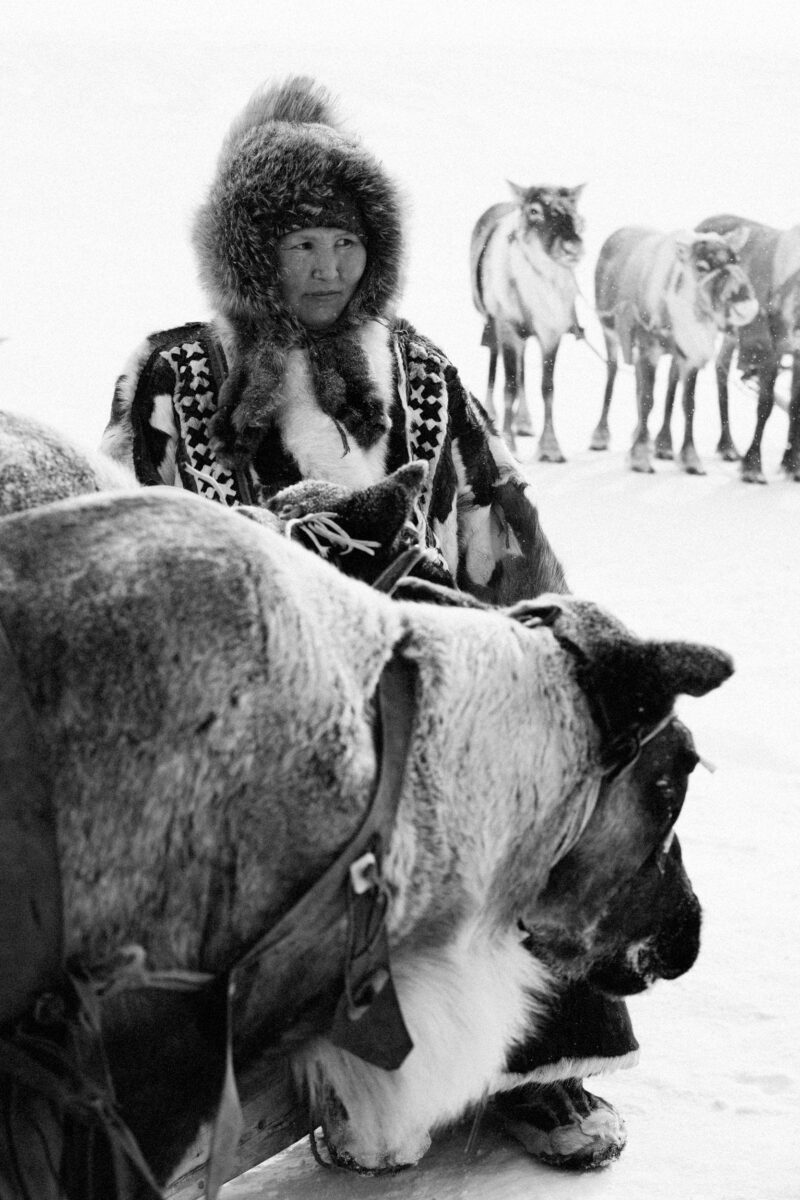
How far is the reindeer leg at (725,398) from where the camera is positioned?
10.3 m

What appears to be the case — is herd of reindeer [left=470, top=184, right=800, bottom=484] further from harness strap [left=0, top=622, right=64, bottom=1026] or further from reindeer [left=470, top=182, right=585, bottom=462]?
harness strap [left=0, top=622, right=64, bottom=1026]

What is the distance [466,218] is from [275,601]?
19678 mm

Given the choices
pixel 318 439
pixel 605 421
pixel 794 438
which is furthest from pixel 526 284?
pixel 318 439

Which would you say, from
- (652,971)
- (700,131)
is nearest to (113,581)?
(652,971)

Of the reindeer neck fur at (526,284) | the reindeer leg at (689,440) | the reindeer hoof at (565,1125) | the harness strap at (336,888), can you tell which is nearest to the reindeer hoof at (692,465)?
the reindeer leg at (689,440)

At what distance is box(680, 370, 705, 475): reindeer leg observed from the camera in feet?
32.0

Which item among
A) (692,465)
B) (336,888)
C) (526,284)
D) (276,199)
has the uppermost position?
(276,199)

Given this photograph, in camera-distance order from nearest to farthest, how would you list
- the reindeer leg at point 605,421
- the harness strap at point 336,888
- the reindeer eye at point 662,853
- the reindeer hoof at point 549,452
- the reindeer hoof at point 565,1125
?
the harness strap at point 336,888 < the reindeer eye at point 662,853 < the reindeer hoof at point 565,1125 < the reindeer hoof at point 549,452 < the reindeer leg at point 605,421

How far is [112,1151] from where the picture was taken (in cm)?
Result: 138

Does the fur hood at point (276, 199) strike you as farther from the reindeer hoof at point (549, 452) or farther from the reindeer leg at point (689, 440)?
the reindeer hoof at point (549, 452)

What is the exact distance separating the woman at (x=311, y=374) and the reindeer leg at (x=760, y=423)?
22.1 feet

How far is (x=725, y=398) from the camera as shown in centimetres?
1041

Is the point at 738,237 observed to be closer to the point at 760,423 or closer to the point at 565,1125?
the point at 760,423

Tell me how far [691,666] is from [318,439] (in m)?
1.42
